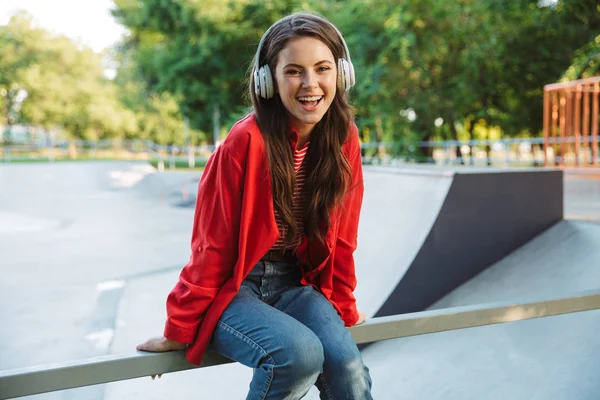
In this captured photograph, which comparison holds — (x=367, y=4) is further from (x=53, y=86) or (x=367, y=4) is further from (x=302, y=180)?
(x=53, y=86)

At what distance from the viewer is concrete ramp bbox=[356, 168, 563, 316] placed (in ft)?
11.7

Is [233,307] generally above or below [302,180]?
below

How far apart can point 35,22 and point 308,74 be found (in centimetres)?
3544

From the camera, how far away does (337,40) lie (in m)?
1.67

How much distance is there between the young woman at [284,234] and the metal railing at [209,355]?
0.05 metres

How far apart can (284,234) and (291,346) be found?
399mm

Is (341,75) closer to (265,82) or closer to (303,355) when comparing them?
(265,82)

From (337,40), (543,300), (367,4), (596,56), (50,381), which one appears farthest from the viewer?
(367,4)

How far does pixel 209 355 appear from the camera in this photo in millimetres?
1532

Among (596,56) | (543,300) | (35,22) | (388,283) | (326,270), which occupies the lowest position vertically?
(388,283)

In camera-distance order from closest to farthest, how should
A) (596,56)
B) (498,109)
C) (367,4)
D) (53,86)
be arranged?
1. (596,56)
2. (367,4)
3. (498,109)
4. (53,86)

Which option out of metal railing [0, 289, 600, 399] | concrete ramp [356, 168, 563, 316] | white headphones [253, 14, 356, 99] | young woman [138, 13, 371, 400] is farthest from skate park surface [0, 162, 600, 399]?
white headphones [253, 14, 356, 99]

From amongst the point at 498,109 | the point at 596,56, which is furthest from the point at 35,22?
the point at 596,56

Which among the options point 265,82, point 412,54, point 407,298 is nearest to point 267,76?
point 265,82
